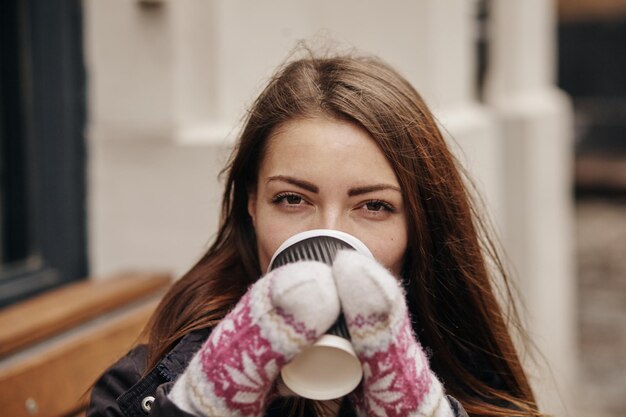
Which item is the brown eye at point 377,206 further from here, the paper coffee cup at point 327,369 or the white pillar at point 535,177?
the white pillar at point 535,177

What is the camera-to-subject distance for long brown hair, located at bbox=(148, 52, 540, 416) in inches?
79.7

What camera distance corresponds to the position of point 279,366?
1597 mm

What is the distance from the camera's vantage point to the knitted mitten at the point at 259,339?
61.2 inches

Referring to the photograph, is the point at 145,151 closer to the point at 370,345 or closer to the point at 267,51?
the point at 267,51

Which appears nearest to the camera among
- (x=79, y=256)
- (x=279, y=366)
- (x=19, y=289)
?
(x=279, y=366)

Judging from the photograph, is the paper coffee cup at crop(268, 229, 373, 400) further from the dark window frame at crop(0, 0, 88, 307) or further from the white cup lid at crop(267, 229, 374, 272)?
the dark window frame at crop(0, 0, 88, 307)

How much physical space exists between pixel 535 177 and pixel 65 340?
306 cm

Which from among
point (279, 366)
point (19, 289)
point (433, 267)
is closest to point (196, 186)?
point (19, 289)

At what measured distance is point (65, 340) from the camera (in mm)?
2676

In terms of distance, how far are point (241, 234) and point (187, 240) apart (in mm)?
1072

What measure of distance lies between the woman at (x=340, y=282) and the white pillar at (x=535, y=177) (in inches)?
93.8

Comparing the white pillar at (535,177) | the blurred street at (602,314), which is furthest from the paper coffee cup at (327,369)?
the blurred street at (602,314)

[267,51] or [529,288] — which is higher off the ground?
[267,51]

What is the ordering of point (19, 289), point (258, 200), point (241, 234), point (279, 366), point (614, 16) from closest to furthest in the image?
point (279, 366), point (258, 200), point (241, 234), point (19, 289), point (614, 16)
